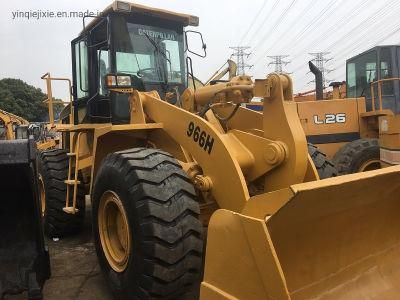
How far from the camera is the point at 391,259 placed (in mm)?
3375

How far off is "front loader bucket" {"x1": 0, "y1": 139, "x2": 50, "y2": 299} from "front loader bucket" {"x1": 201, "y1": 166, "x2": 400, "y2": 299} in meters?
1.52

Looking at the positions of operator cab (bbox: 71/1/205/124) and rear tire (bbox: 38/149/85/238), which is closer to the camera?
operator cab (bbox: 71/1/205/124)

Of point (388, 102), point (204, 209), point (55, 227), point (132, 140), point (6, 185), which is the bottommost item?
point (55, 227)

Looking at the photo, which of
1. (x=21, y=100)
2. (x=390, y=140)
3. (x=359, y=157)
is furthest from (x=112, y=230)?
(x=21, y=100)

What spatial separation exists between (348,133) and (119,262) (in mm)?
6039

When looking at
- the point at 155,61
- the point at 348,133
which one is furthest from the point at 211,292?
the point at 348,133

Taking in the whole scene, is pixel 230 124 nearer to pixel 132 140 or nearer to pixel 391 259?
pixel 132 140

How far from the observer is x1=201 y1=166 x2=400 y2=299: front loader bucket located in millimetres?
2555

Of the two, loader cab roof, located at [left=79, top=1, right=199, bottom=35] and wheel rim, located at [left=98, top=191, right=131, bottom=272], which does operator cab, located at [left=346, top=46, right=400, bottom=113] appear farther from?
wheel rim, located at [left=98, top=191, right=131, bottom=272]

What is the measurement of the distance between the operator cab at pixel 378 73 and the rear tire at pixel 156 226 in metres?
6.53

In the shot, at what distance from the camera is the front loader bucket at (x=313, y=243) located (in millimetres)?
2555

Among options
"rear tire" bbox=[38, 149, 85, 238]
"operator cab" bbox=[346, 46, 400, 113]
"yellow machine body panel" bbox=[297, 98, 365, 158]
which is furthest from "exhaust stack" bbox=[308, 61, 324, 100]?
"rear tire" bbox=[38, 149, 85, 238]

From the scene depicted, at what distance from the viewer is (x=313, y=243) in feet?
9.80

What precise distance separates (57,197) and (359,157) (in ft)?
16.4
